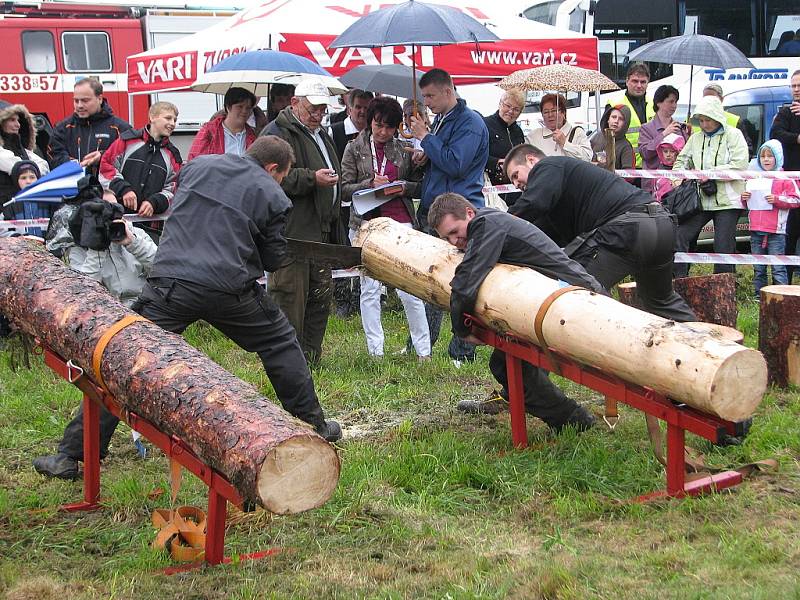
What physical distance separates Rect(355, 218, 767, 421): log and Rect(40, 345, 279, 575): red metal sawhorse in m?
1.73

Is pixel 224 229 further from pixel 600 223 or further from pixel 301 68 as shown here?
pixel 301 68

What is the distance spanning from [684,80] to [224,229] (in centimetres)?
1132

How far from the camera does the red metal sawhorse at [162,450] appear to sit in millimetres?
4000

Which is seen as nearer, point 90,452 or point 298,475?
point 298,475

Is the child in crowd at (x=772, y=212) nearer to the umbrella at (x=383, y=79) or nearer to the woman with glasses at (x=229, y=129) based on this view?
the umbrella at (x=383, y=79)

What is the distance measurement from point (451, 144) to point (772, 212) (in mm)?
3652

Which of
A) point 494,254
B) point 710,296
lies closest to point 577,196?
point 494,254

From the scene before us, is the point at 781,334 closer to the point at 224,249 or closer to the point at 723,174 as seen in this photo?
the point at 723,174

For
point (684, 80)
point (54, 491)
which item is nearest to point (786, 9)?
point (684, 80)

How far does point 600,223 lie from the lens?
619 cm

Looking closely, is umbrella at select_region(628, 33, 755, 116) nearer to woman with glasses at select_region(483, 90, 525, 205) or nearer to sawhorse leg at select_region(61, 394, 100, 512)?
woman with glasses at select_region(483, 90, 525, 205)

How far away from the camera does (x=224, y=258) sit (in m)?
4.98

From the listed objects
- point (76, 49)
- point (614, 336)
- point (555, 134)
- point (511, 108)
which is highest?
point (76, 49)

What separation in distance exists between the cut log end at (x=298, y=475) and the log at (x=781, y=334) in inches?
158
